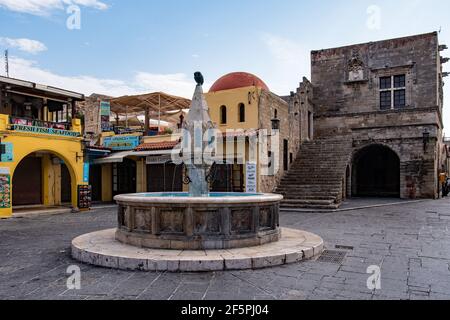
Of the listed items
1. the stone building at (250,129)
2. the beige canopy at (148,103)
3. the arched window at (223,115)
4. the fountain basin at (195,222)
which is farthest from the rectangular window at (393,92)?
the fountain basin at (195,222)

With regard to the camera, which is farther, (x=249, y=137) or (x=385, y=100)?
(x=385, y=100)

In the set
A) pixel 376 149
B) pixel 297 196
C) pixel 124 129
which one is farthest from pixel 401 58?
pixel 124 129

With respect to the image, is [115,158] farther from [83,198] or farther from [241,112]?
[241,112]

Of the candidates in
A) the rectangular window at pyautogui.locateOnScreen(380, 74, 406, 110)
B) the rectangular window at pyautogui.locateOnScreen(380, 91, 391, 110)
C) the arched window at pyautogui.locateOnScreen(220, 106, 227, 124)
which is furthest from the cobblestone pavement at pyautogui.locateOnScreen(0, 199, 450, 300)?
the rectangular window at pyautogui.locateOnScreen(380, 91, 391, 110)

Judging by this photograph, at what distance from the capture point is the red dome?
20.9 meters

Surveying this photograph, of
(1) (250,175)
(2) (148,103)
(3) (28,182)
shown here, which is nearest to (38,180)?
(3) (28,182)

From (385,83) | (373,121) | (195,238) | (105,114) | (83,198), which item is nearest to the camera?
Result: (195,238)

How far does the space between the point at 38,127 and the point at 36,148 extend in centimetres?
92

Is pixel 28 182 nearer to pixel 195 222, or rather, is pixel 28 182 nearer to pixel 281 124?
pixel 281 124

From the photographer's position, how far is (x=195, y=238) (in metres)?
6.18

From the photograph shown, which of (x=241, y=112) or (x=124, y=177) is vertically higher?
(x=241, y=112)

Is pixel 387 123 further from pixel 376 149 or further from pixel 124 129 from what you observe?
pixel 124 129

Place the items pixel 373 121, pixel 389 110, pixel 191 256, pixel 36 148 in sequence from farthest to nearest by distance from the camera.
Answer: pixel 373 121 < pixel 389 110 < pixel 36 148 < pixel 191 256

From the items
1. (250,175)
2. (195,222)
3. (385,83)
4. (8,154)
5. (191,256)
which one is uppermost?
(385,83)
